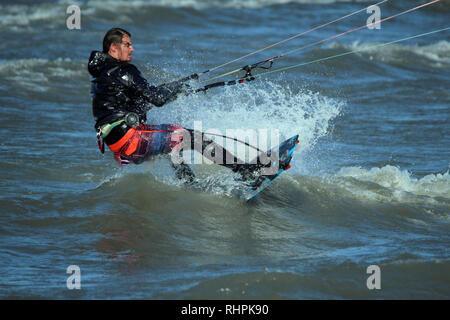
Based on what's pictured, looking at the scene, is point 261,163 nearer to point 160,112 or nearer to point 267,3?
point 160,112

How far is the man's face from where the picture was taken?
18.8ft

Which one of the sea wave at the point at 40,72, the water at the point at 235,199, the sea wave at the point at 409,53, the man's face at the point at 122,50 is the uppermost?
the sea wave at the point at 409,53

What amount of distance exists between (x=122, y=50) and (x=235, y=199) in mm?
2018

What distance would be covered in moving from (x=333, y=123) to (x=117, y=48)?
5548mm

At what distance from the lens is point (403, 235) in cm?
576

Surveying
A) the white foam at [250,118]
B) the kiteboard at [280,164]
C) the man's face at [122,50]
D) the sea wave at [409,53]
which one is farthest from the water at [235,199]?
the man's face at [122,50]

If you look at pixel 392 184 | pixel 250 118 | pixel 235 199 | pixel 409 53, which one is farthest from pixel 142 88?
pixel 409 53

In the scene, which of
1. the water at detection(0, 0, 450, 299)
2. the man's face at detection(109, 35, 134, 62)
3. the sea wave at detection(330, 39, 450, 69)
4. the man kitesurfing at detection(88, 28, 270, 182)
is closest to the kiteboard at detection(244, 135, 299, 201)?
the man kitesurfing at detection(88, 28, 270, 182)

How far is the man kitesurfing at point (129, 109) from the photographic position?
5.67 metres

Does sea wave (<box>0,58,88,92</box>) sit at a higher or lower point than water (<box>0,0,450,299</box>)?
higher

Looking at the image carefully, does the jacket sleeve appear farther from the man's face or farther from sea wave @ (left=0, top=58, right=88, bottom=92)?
sea wave @ (left=0, top=58, right=88, bottom=92)

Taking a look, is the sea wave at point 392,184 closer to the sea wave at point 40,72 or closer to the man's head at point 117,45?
the man's head at point 117,45

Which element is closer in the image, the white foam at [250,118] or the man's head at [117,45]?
the man's head at [117,45]

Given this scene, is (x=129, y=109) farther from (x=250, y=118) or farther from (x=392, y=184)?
(x=392, y=184)
